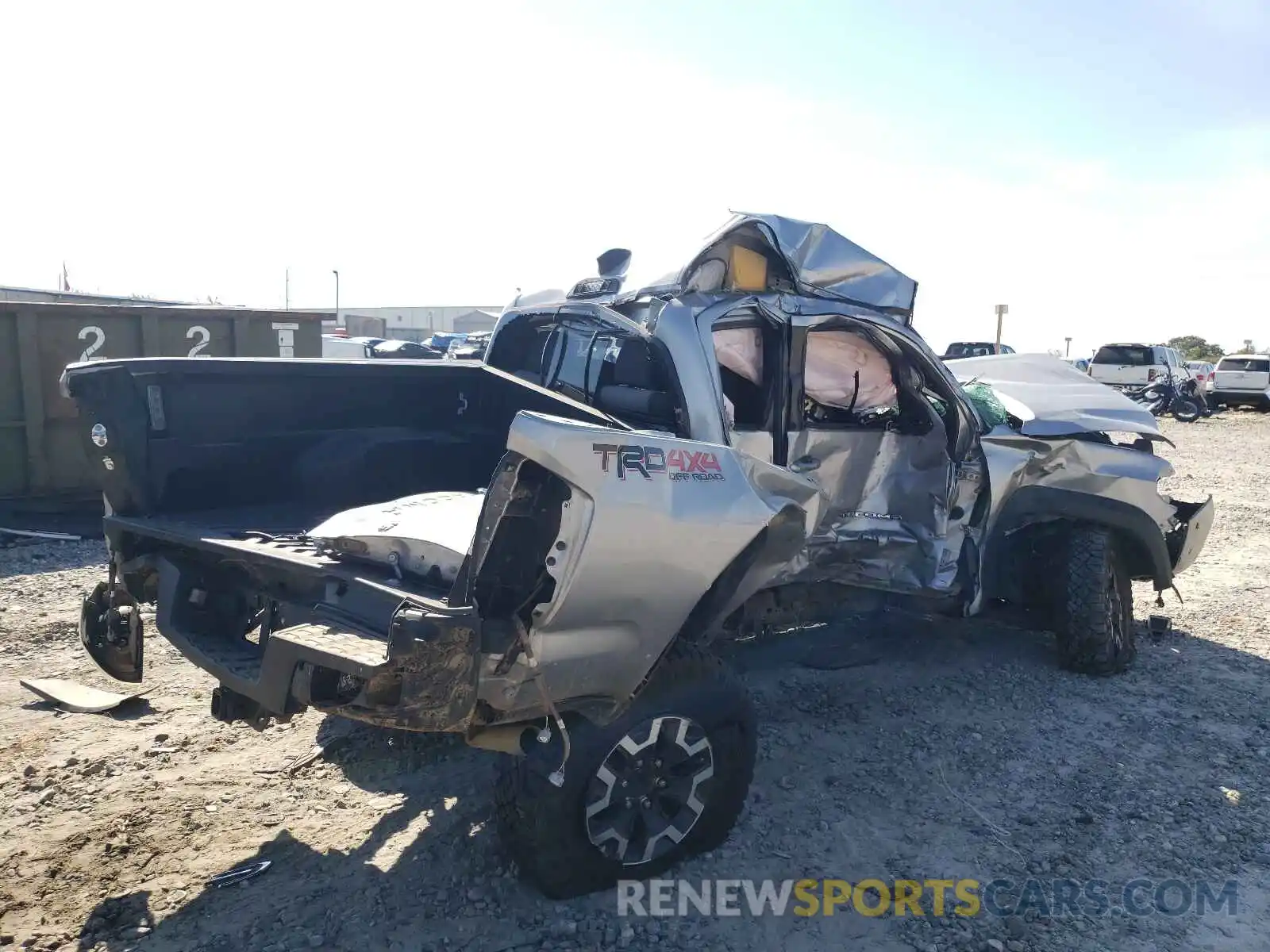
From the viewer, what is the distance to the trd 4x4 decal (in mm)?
2730

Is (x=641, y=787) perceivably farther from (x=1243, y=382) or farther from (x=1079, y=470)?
(x=1243, y=382)

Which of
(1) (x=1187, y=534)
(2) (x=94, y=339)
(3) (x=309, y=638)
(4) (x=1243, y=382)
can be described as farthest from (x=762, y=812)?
(4) (x=1243, y=382)

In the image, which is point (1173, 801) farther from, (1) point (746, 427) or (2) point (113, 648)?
(2) point (113, 648)

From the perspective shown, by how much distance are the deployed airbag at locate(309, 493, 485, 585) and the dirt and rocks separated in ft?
3.62

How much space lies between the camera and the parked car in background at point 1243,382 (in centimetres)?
2691

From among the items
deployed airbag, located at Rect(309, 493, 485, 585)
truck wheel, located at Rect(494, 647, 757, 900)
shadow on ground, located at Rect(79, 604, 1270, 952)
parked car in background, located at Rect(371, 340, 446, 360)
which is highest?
deployed airbag, located at Rect(309, 493, 485, 585)

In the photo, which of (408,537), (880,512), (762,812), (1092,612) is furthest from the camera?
(1092,612)

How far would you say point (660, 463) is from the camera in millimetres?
2869

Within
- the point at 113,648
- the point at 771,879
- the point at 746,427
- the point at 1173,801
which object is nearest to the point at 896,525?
the point at 746,427

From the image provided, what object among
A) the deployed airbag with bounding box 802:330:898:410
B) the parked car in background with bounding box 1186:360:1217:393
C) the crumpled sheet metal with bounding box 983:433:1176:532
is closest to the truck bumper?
the crumpled sheet metal with bounding box 983:433:1176:532

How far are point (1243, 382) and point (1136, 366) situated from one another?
4590 millimetres

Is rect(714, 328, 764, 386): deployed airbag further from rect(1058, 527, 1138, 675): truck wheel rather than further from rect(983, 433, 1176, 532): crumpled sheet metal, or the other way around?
rect(1058, 527, 1138, 675): truck wheel

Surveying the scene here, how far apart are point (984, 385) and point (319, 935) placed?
176 inches

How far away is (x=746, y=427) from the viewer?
13.3 ft
